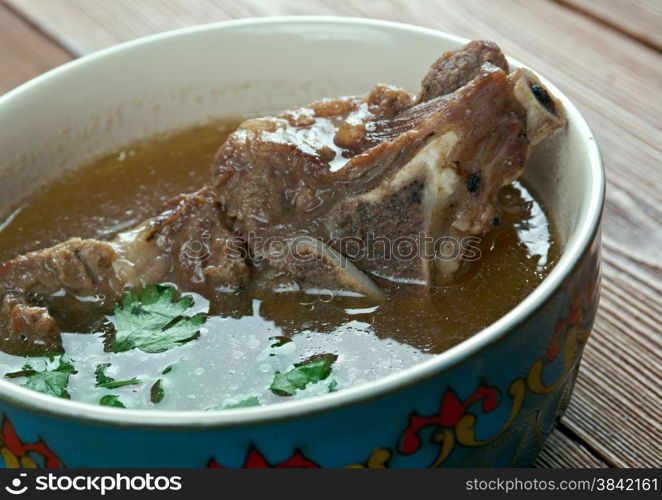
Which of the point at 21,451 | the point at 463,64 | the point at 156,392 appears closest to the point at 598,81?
the point at 463,64

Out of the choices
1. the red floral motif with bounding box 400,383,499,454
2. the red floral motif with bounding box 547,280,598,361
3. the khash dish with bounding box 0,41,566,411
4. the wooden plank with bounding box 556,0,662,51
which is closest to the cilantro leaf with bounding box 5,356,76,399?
the khash dish with bounding box 0,41,566,411

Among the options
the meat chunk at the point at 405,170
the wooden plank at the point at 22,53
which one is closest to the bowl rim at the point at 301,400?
the meat chunk at the point at 405,170

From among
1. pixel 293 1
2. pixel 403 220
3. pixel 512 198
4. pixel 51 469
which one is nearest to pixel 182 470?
pixel 51 469

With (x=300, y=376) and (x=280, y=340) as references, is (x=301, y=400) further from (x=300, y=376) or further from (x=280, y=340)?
(x=280, y=340)

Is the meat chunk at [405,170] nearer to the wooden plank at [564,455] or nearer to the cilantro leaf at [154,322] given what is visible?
the cilantro leaf at [154,322]

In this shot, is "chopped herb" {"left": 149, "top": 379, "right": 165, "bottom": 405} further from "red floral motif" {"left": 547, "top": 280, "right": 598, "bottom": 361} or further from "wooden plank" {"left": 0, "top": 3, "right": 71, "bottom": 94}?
"wooden plank" {"left": 0, "top": 3, "right": 71, "bottom": 94}

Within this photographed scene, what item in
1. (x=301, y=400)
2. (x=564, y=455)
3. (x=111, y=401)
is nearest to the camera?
(x=301, y=400)
